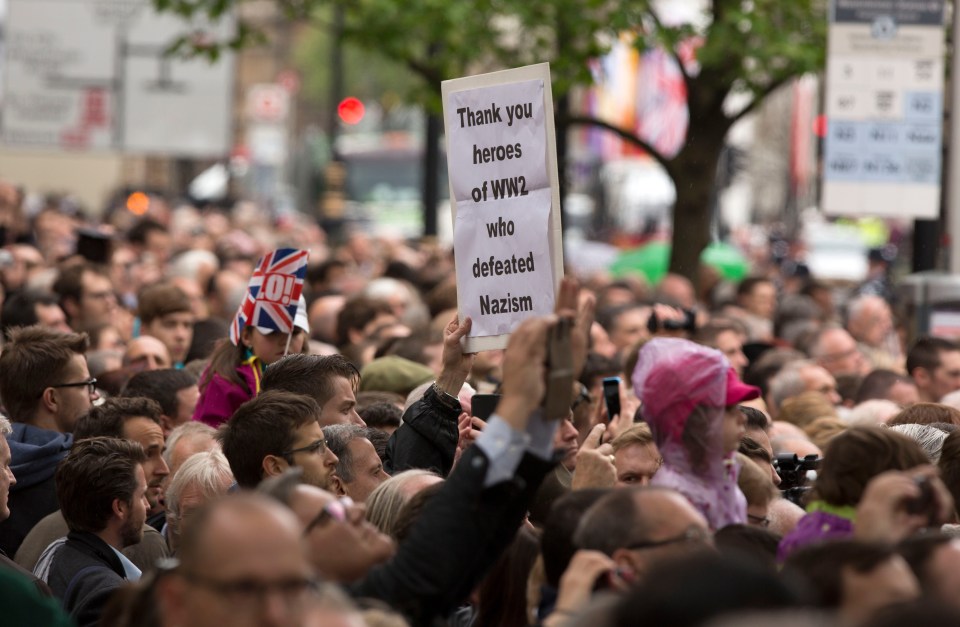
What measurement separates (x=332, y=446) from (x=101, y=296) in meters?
5.57

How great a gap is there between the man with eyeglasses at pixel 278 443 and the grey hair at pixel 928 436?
1.94m

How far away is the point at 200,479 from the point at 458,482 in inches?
74.5

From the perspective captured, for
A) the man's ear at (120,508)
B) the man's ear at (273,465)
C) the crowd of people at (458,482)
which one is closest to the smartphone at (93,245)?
the crowd of people at (458,482)

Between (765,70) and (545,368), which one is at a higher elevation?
(765,70)

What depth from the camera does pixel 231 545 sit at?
11.4ft

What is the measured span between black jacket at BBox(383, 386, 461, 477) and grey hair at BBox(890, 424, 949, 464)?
1.54 m

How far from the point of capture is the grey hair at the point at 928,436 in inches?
239

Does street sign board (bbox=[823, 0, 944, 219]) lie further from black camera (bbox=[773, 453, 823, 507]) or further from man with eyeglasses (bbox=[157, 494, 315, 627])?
man with eyeglasses (bbox=[157, 494, 315, 627])

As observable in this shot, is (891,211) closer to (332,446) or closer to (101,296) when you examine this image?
(101,296)

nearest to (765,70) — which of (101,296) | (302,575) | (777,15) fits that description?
(777,15)

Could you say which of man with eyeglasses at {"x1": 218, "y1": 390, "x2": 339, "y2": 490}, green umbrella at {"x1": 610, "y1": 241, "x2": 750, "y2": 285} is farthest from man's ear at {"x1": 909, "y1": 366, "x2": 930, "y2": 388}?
green umbrella at {"x1": 610, "y1": 241, "x2": 750, "y2": 285}

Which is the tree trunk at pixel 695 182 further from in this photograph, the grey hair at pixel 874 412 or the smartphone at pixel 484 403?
the smartphone at pixel 484 403

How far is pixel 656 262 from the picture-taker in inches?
937

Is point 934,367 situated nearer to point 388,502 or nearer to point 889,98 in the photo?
point 889,98
